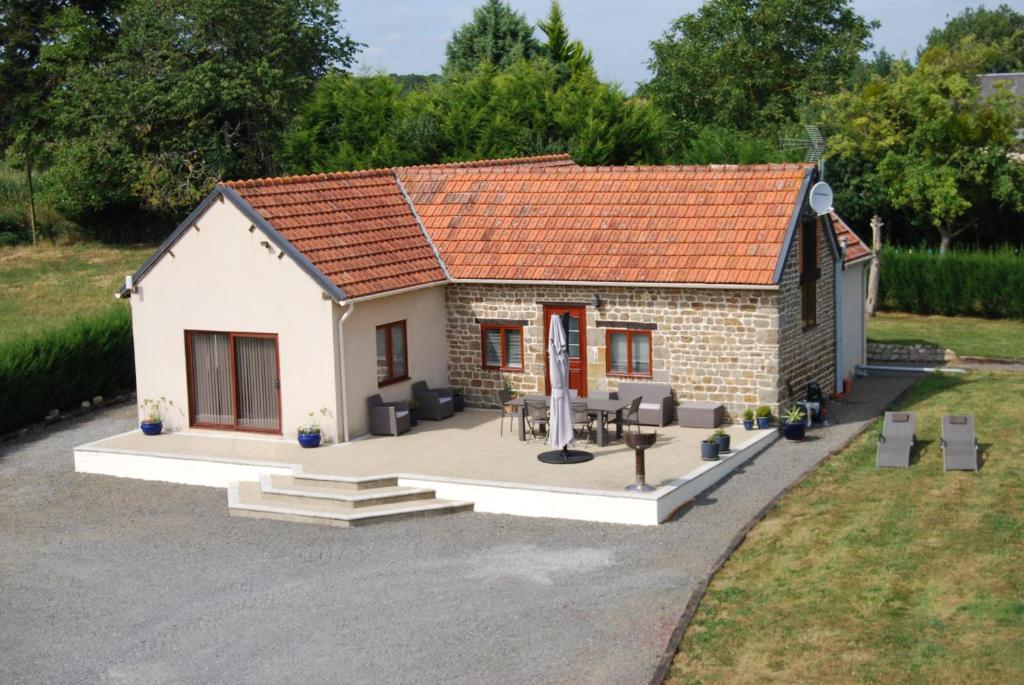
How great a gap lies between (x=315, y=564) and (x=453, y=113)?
81.6 ft

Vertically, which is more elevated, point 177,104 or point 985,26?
point 985,26

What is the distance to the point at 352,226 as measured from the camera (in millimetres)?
→ 26328

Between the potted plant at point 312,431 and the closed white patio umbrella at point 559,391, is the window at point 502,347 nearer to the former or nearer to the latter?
the potted plant at point 312,431

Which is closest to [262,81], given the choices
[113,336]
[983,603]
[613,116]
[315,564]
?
[613,116]

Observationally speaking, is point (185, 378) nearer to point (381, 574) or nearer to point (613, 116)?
point (381, 574)

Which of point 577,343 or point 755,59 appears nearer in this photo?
point 577,343

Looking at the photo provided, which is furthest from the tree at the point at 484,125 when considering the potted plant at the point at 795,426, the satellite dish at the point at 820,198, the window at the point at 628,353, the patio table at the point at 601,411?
the potted plant at the point at 795,426

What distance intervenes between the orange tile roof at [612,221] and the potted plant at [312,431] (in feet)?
14.7

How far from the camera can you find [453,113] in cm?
4150

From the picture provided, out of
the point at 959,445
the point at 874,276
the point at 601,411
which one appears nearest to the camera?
→ the point at 959,445

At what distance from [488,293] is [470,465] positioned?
5.36m

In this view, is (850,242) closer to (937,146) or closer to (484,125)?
(937,146)

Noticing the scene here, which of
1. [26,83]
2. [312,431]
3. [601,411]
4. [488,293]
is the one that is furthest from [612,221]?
[26,83]

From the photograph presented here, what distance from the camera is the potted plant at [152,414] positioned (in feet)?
84.4
